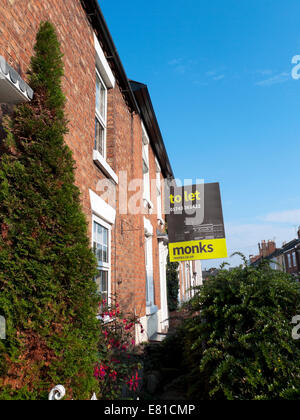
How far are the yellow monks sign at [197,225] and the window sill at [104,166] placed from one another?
1.51 m

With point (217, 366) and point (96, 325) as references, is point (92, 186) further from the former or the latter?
point (217, 366)

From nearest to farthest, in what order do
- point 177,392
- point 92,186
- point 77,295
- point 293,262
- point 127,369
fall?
point 77,295 < point 127,369 < point 177,392 < point 92,186 < point 293,262

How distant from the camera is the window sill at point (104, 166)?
206 inches

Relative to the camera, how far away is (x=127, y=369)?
431 cm

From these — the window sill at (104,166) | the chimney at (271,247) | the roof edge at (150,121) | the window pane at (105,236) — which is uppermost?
the chimney at (271,247)

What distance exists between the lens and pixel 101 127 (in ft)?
20.7

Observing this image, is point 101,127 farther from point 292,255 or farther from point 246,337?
point 292,255

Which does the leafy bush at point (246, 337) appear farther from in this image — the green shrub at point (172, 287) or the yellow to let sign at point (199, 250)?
the green shrub at point (172, 287)

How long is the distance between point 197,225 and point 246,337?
2.72m

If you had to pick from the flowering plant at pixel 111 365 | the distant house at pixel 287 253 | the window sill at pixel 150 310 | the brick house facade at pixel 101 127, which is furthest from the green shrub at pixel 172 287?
the distant house at pixel 287 253

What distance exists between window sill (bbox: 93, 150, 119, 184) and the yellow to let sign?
179 centimetres

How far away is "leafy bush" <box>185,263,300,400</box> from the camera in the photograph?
327 cm
